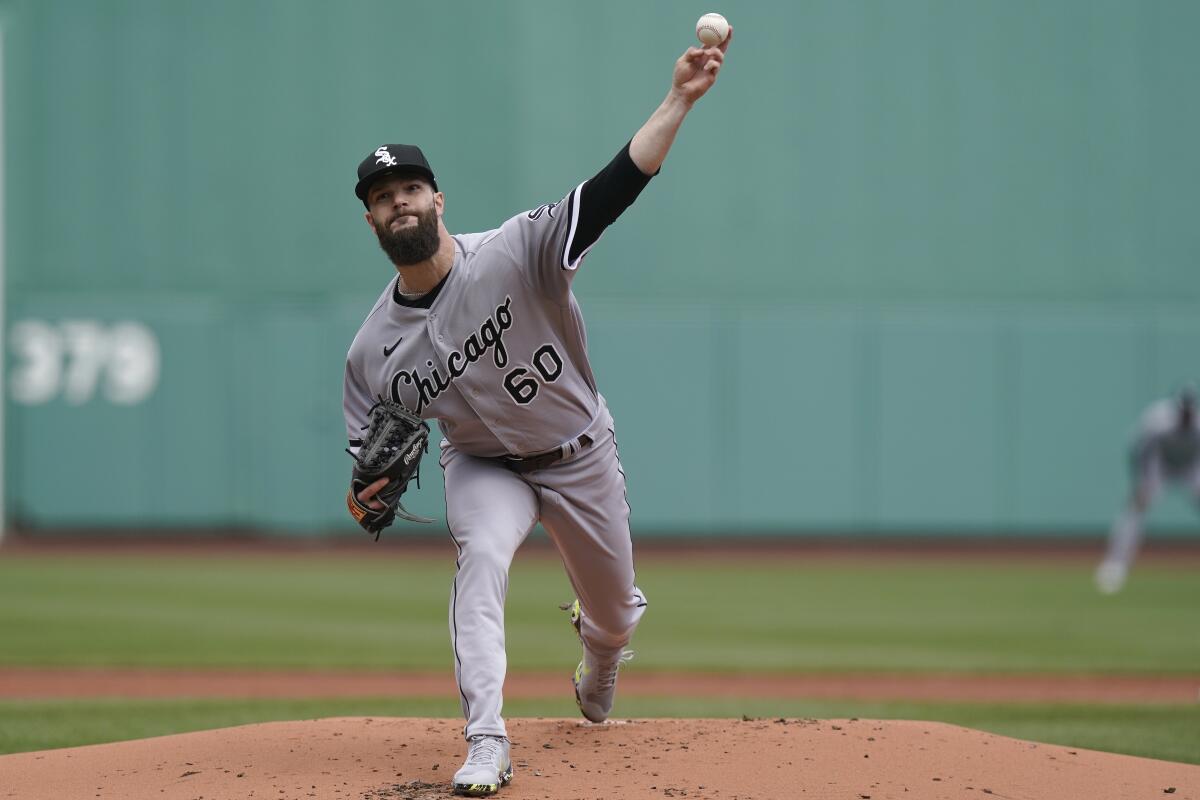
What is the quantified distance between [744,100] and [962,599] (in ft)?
22.9

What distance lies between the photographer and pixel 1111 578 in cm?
1306

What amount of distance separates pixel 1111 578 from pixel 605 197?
10348 mm

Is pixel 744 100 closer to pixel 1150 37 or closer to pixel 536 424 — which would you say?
pixel 1150 37

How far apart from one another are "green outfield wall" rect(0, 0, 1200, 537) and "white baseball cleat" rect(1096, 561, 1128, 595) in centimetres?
274

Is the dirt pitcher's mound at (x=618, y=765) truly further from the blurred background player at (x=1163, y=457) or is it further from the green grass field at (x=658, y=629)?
the blurred background player at (x=1163, y=457)

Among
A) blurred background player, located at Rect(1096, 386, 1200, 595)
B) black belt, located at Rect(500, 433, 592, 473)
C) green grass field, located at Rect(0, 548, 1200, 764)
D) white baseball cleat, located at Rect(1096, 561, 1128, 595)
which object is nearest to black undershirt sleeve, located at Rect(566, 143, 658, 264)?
black belt, located at Rect(500, 433, 592, 473)

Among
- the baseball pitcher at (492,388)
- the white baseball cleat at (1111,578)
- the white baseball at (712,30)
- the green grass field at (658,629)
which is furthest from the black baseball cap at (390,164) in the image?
the white baseball cleat at (1111,578)

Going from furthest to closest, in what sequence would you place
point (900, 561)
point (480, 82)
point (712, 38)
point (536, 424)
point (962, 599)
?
1. point (480, 82)
2. point (900, 561)
3. point (962, 599)
4. point (536, 424)
5. point (712, 38)

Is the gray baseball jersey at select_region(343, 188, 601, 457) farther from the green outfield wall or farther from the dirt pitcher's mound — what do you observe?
the green outfield wall

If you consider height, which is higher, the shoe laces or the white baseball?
the white baseball

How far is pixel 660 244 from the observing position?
16438mm

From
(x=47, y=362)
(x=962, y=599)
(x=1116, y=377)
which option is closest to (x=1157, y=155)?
(x=1116, y=377)

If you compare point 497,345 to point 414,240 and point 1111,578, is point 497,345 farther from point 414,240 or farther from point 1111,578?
point 1111,578

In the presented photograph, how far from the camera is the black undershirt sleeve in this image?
394cm
